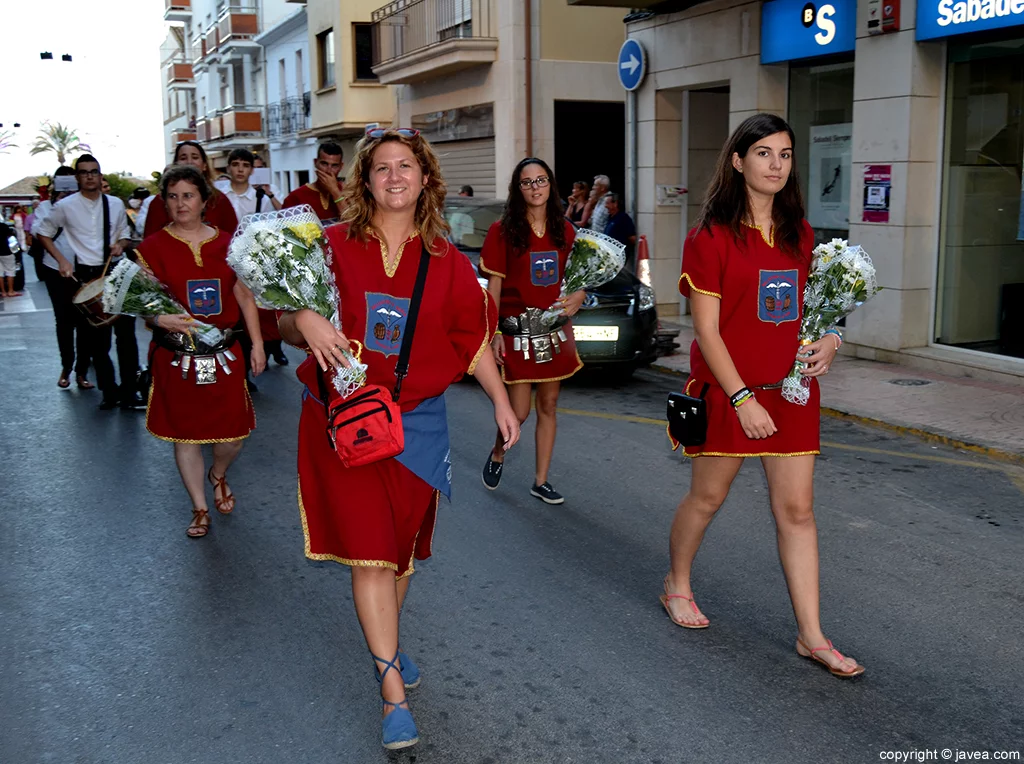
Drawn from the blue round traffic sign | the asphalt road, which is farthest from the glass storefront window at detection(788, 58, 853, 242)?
the asphalt road

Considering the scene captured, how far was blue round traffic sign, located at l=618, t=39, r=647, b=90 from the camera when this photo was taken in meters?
15.5

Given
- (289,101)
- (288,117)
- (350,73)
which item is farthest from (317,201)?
(288,117)

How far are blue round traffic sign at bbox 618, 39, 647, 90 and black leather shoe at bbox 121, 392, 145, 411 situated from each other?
8.77 m

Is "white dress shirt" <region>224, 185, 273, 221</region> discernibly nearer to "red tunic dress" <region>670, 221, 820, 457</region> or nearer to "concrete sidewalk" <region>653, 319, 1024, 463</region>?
"concrete sidewalk" <region>653, 319, 1024, 463</region>

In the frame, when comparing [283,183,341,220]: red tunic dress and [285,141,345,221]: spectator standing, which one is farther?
[283,183,341,220]: red tunic dress

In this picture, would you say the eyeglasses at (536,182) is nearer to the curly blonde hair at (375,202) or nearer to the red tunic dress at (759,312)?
the red tunic dress at (759,312)

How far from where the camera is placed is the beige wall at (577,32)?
2084 centimetres

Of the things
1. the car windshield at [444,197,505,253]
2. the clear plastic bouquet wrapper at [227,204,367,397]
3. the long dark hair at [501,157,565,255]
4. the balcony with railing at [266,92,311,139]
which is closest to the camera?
the clear plastic bouquet wrapper at [227,204,367,397]

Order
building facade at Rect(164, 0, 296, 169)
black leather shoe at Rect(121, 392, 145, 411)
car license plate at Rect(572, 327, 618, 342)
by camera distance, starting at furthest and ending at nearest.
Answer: building facade at Rect(164, 0, 296, 169) < car license plate at Rect(572, 327, 618, 342) < black leather shoe at Rect(121, 392, 145, 411)

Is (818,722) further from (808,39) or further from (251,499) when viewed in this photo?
(808,39)

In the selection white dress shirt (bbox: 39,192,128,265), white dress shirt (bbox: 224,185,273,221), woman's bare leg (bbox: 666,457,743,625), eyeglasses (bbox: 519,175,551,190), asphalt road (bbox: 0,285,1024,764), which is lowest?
asphalt road (bbox: 0,285,1024,764)

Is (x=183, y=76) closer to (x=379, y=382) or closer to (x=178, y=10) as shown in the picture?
(x=178, y=10)

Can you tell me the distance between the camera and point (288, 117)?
3706 cm

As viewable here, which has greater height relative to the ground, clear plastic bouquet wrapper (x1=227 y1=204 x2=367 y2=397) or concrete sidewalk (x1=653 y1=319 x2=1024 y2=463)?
clear plastic bouquet wrapper (x1=227 y1=204 x2=367 y2=397)
